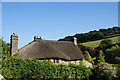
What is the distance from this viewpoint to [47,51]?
2038cm

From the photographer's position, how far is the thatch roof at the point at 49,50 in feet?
63.6

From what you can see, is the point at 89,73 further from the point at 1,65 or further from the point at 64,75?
the point at 1,65

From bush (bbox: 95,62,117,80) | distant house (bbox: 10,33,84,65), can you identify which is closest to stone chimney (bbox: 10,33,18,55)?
distant house (bbox: 10,33,84,65)

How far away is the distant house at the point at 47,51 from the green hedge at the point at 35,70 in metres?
3.29

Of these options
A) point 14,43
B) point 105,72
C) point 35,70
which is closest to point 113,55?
point 105,72

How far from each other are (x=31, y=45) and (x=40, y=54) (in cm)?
144

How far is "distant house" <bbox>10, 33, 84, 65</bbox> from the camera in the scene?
18703 mm

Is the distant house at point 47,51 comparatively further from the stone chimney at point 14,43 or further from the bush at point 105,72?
the bush at point 105,72

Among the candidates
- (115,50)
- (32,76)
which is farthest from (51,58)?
(115,50)

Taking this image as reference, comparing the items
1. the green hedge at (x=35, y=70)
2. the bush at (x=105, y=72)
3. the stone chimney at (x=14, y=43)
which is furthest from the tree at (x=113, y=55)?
the stone chimney at (x=14, y=43)

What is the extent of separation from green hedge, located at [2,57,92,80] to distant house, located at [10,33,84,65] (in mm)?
3288

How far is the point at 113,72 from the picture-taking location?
14859 mm

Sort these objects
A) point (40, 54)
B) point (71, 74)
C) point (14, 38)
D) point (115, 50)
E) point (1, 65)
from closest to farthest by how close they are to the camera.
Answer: point (1, 65) < point (71, 74) < point (14, 38) < point (40, 54) < point (115, 50)

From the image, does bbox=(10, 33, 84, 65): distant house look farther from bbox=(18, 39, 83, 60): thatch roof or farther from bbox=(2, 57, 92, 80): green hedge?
bbox=(2, 57, 92, 80): green hedge
